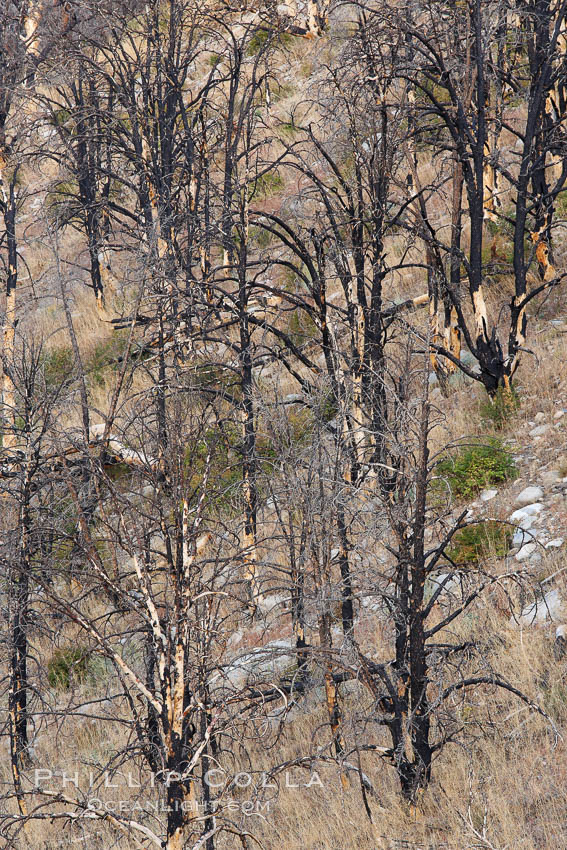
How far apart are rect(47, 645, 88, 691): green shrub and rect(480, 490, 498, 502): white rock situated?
17.2 ft

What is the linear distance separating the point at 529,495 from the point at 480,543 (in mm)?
776

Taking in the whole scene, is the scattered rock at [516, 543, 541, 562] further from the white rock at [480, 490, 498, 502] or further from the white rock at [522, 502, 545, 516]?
the white rock at [480, 490, 498, 502]

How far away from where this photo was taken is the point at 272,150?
20562 millimetres

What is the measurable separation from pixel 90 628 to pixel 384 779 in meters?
3.19

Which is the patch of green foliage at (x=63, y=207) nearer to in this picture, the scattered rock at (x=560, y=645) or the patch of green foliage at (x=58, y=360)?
the patch of green foliage at (x=58, y=360)

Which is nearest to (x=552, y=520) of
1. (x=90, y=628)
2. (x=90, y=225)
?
(x=90, y=628)

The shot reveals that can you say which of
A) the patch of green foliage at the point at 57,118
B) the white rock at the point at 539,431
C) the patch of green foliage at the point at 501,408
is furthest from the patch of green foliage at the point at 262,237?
the white rock at the point at 539,431

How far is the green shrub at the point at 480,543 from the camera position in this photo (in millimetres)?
8859

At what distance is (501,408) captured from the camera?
1060 cm

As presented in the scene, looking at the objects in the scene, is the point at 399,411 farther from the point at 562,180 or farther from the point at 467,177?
the point at 562,180

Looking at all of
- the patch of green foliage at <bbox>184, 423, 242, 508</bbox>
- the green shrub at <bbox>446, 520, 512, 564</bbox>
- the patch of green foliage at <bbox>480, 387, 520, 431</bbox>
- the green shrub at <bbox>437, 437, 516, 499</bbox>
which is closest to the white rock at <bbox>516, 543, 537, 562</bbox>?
the green shrub at <bbox>446, 520, 512, 564</bbox>

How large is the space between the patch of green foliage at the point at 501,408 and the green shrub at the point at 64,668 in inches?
233

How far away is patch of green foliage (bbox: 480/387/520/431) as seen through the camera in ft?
34.6

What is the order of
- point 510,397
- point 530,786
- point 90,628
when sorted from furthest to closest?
point 510,397
point 530,786
point 90,628
